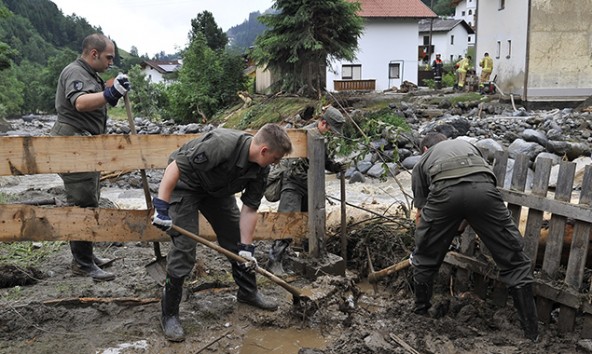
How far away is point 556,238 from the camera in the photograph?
4016 millimetres

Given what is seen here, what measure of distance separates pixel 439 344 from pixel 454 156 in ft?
4.48

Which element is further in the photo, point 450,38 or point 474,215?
point 450,38

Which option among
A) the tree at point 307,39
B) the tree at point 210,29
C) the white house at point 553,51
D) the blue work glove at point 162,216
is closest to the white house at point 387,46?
the white house at point 553,51

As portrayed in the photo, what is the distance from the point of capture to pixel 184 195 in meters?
3.80

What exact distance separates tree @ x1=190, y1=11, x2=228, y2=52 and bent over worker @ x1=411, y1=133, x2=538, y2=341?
1786 inches

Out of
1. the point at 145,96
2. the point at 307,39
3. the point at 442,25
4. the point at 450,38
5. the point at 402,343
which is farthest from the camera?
the point at 450,38

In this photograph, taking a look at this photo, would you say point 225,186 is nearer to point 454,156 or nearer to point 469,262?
point 454,156

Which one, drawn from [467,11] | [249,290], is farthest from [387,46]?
[467,11]

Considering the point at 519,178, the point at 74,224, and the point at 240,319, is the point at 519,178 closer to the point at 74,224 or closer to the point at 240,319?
the point at 240,319

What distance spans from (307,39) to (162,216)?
Result: 16485 mm

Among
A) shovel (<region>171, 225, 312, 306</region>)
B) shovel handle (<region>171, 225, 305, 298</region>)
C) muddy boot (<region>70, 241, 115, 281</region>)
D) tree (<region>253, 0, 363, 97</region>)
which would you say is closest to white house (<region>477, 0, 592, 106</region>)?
tree (<region>253, 0, 363, 97</region>)

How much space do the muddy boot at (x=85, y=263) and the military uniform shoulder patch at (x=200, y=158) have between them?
181cm

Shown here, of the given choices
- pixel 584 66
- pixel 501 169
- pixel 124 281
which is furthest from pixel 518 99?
pixel 124 281

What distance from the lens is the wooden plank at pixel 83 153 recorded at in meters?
3.94
